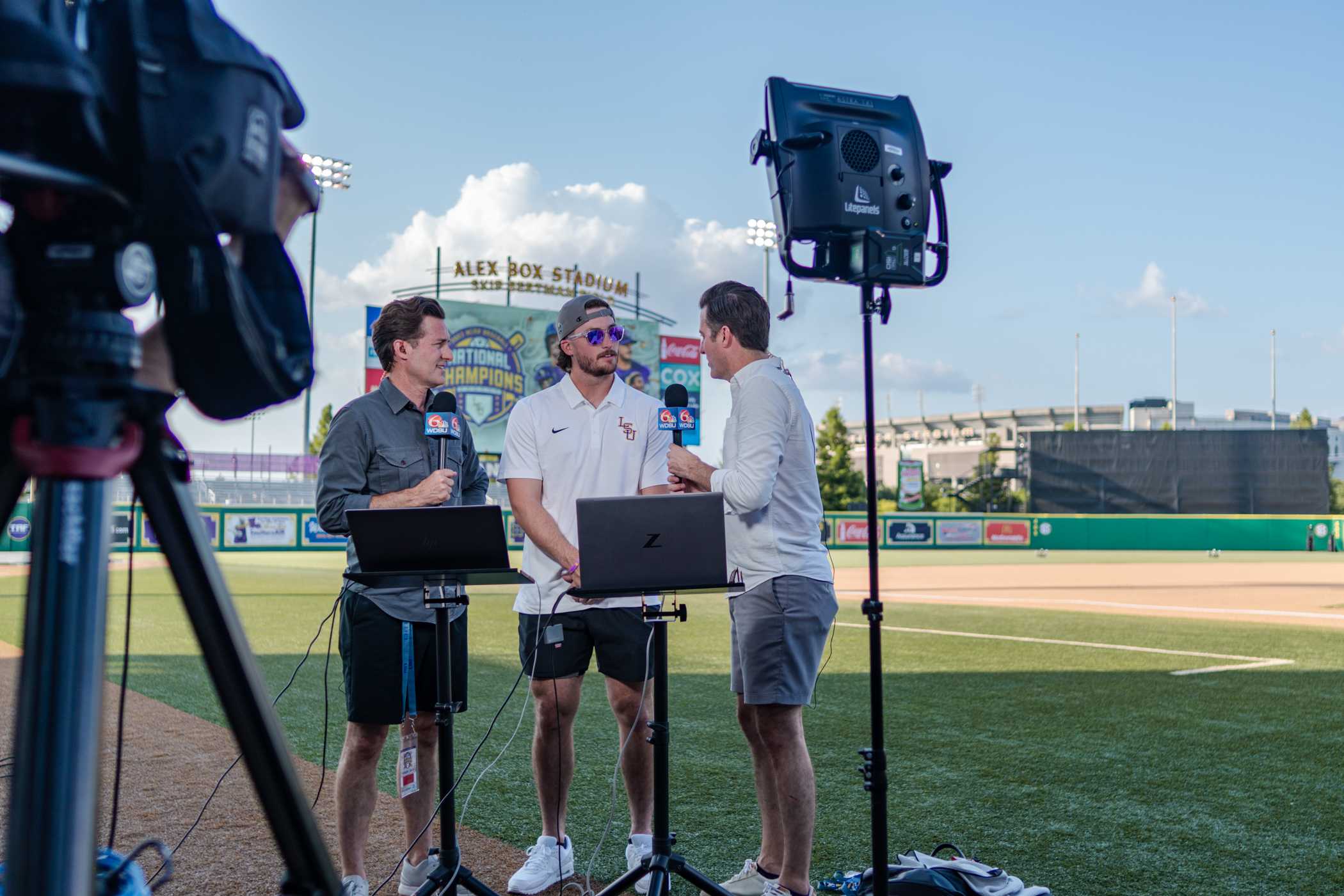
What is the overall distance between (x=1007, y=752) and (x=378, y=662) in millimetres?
3895

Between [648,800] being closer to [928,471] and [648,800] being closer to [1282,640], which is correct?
[1282,640]

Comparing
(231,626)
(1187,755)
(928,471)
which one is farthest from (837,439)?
(231,626)

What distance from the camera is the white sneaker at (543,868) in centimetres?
377

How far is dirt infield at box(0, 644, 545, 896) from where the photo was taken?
3.91 meters

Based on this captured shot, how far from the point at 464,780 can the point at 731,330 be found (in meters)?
2.91

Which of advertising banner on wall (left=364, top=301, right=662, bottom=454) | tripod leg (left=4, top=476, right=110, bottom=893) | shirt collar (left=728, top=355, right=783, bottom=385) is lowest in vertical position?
tripod leg (left=4, top=476, right=110, bottom=893)

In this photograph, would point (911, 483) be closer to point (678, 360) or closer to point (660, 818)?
point (678, 360)

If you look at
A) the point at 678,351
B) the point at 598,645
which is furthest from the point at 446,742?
the point at 678,351

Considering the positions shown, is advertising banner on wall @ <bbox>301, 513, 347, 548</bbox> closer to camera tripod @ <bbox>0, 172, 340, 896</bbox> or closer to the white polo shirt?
the white polo shirt

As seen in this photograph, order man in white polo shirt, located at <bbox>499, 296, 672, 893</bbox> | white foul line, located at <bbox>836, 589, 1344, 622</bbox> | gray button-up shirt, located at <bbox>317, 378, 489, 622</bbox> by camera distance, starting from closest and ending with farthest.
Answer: gray button-up shirt, located at <bbox>317, 378, 489, 622</bbox> < man in white polo shirt, located at <bbox>499, 296, 672, 893</bbox> < white foul line, located at <bbox>836, 589, 1344, 622</bbox>

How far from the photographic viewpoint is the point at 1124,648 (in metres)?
10.8

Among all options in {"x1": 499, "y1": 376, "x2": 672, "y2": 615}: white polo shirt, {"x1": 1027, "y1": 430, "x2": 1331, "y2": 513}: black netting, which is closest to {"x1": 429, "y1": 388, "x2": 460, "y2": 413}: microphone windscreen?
{"x1": 499, "y1": 376, "x2": 672, "y2": 615}: white polo shirt

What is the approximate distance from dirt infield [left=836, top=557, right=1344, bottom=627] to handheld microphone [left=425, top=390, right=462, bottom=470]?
815 centimetres

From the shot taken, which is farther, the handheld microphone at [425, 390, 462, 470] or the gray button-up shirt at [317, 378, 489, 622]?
the gray button-up shirt at [317, 378, 489, 622]
